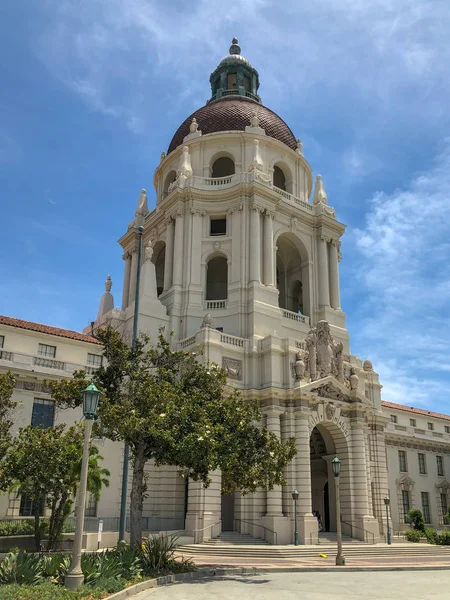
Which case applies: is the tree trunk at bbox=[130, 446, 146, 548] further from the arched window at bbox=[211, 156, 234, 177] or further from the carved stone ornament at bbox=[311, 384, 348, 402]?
the arched window at bbox=[211, 156, 234, 177]

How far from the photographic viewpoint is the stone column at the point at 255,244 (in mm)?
43781

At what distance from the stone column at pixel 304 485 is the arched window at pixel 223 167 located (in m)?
25.0

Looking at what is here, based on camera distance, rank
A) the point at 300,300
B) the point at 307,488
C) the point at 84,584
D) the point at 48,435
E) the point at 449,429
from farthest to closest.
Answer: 1. the point at 449,429
2. the point at 300,300
3. the point at 307,488
4. the point at 48,435
5. the point at 84,584

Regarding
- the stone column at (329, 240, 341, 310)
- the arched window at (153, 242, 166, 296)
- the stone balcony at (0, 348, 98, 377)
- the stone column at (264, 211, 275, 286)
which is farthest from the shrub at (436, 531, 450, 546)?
the arched window at (153, 242, 166, 296)

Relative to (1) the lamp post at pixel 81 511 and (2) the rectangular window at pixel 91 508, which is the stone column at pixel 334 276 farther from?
(1) the lamp post at pixel 81 511

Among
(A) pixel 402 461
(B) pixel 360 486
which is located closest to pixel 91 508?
(B) pixel 360 486

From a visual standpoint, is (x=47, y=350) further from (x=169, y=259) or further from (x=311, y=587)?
(x=311, y=587)

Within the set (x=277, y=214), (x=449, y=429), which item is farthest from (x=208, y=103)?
(x=449, y=429)

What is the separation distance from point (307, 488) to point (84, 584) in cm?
2373

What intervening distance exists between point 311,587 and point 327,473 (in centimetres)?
2564

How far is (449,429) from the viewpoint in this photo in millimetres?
61375

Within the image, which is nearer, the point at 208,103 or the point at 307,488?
the point at 307,488

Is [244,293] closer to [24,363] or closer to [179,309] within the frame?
[179,309]

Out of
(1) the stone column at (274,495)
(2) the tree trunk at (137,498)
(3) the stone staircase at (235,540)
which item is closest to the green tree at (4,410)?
(2) the tree trunk at (137,498)
